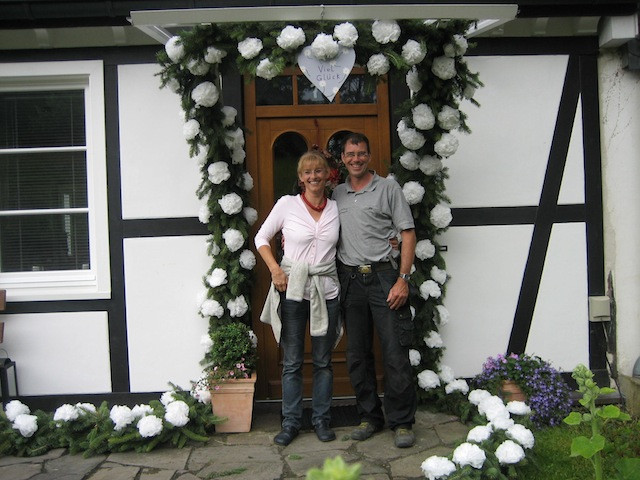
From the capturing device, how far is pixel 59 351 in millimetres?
4707

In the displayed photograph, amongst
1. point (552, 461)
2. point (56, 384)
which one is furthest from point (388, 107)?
point (56, 384)

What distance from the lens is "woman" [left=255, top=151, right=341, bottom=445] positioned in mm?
3857

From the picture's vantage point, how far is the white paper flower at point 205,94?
402cm

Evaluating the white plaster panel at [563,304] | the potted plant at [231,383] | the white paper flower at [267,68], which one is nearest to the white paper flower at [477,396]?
the white plaster panel at [563,304]

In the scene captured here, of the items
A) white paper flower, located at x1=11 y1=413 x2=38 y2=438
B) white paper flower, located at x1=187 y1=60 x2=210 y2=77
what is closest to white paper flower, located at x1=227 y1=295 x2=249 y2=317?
white paper flower, located at x1=11 y1=413 x2=38 y2=438

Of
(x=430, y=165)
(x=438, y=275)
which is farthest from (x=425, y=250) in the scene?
(x=430, y=165)

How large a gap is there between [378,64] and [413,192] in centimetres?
101

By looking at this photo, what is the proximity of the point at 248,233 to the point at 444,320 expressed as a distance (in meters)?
1.56

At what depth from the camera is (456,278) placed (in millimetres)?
4781

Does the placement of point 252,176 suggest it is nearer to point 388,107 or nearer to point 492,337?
point 388,107

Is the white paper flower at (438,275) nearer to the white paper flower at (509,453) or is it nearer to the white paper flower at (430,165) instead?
the white paper flower at (430,165)

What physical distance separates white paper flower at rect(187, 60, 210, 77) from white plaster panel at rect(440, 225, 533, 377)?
2.10 m

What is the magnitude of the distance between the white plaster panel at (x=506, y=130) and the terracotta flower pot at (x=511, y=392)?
1315 millimetres

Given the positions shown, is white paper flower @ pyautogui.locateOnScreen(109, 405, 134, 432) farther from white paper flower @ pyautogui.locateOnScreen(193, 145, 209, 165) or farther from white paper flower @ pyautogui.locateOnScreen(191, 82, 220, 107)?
white paper flower @ pyautogui.locateOnScreen(191, 82, 220, 107)
